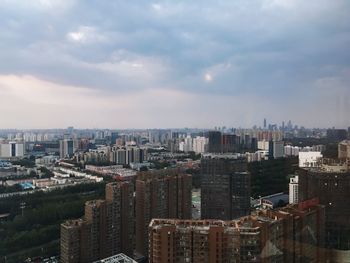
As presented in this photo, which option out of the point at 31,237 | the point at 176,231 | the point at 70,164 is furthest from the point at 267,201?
the point at 70,164

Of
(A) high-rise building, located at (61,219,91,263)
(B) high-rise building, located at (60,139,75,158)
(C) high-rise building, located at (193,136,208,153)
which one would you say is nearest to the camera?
(A) high-rise building, located at (61,219,91,263)

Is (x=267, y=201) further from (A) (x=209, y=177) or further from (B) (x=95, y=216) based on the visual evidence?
(B) (x=95, y=216)

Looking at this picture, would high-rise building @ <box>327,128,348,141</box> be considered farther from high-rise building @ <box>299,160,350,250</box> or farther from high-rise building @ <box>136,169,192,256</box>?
high-rise building @ <box>136,169,192,256</box>

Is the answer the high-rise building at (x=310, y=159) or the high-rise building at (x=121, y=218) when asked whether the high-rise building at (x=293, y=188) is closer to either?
the high-rise building at (x=310, y=159)

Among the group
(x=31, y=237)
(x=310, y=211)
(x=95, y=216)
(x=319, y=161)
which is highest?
(x=319, y=161)

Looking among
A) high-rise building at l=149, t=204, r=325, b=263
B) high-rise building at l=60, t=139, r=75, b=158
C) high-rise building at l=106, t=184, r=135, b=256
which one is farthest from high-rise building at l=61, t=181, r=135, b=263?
high-rise building at l=60, t=139, r=75, b=158

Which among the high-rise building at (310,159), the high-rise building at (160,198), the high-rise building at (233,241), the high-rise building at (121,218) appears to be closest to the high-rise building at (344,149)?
the high-rise building at (310,159)

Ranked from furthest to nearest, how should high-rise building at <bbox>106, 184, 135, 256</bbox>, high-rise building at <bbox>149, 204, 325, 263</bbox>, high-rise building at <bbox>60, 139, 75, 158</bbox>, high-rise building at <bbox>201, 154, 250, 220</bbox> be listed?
high-rise building at <bbox>60, 139, 75, 158</bbox>, high-rise building at <bbox>201, 154, 250, 220</bbox>, high-rise building at <bbox>106, 184, 135, 256</bbox>, high-rise building at <bbox>149, 204, 325, 263</bbox>

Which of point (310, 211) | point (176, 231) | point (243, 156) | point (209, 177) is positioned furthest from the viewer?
point (243, 156)
